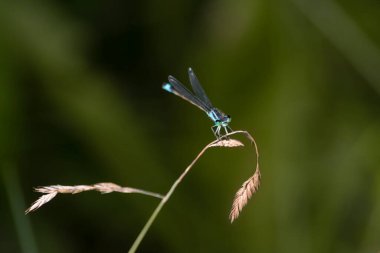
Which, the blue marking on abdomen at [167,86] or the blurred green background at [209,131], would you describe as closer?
the blue marking on abdomen at [167,86]

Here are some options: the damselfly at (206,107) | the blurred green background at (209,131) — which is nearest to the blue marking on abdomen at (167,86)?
the damselfly at (206,107)

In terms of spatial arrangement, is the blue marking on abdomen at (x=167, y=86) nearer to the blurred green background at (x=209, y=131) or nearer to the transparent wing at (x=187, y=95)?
the transparent wing at (x=187, y=95)

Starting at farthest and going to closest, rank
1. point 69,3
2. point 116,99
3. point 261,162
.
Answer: point 69,3 < point 116,99 < point 261,162

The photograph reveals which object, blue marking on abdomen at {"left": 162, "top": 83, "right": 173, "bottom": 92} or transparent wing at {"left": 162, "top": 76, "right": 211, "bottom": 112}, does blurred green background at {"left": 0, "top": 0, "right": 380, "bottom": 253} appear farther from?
blue marking on abdomen at {"left": 162, "top": 83, "right": 173, "bottom": 92}

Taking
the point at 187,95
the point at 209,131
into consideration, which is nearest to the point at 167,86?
the point at 187,95

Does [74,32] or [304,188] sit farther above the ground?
[74,32]

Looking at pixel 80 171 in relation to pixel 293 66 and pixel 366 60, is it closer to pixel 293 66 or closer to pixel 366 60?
pixel 293 66

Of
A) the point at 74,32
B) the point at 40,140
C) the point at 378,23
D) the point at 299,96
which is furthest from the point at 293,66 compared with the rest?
the point at 40,140

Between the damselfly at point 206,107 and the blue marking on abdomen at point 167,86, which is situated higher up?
the blue marking on abdomen at point 167,86
